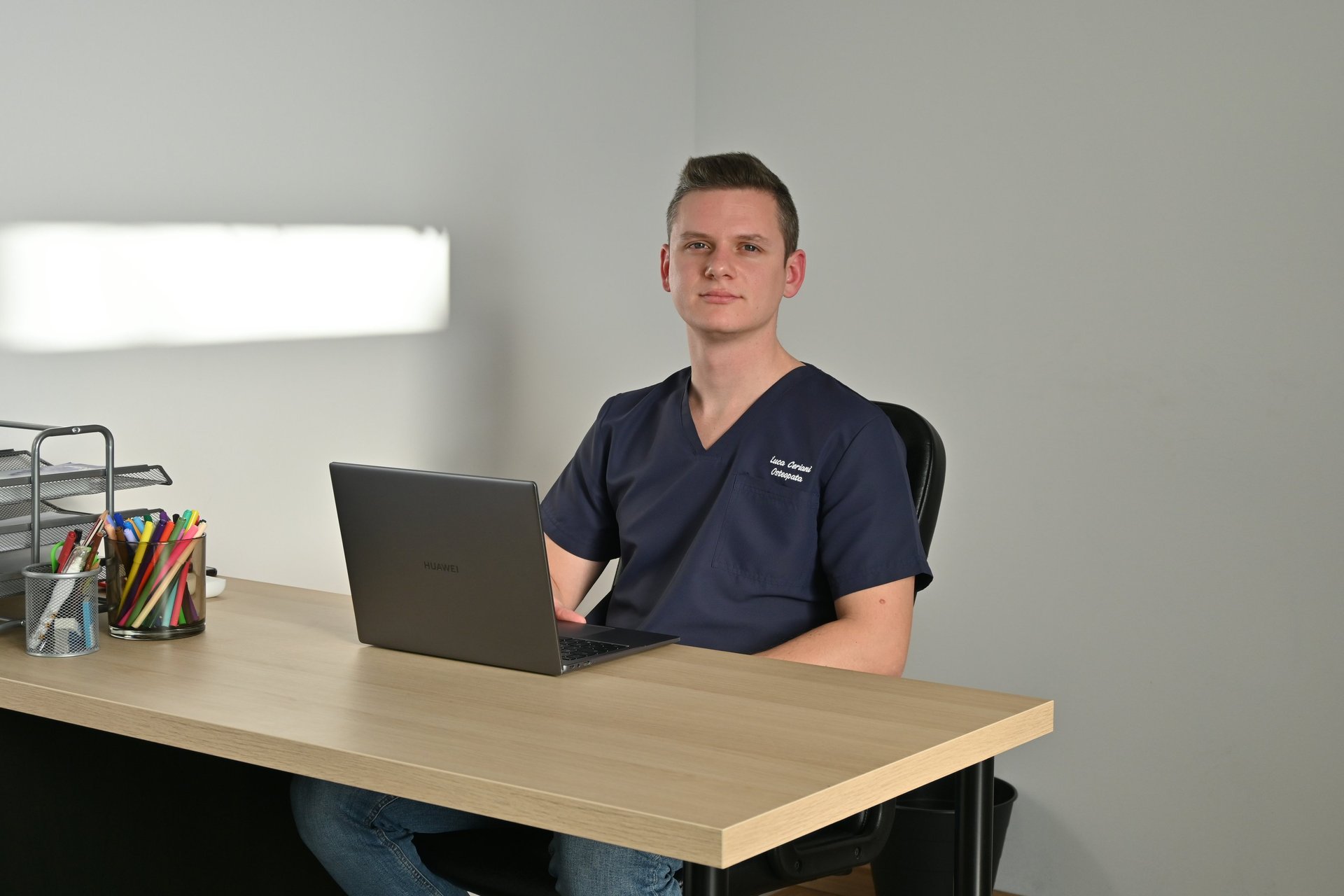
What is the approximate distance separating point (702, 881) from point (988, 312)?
6.62 ft

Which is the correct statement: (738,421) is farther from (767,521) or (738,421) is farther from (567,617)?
(567,617)

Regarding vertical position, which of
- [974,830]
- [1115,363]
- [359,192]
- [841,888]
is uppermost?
[359,192]

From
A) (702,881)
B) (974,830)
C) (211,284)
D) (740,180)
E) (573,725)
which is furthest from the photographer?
(211,284)

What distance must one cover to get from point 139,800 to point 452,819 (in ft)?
1.33

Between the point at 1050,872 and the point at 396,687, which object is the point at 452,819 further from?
the point at 1050,872

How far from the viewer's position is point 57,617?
1436 millimetres

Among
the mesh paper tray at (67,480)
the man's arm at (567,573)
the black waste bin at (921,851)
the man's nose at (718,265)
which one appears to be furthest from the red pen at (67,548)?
the black waste bin at (921,851)

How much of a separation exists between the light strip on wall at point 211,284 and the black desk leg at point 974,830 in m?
1.36

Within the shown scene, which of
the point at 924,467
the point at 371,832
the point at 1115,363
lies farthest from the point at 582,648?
the point at 1115,363

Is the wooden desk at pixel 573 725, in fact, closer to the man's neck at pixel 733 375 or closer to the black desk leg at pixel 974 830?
the black desk leg at pixel 974 830

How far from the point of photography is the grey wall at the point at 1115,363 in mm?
2523

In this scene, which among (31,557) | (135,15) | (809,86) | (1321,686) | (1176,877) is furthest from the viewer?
(809,86)

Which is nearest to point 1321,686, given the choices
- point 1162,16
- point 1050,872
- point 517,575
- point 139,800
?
point 1050,872

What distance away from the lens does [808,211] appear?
122 inches
